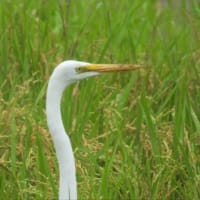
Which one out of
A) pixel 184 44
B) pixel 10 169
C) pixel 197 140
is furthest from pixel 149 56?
pixel 10 169

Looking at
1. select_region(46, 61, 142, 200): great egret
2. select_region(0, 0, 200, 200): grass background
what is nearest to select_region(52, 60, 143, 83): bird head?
select_region(46, 61, 142, 200): great egret

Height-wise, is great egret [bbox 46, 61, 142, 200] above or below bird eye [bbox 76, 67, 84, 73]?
below

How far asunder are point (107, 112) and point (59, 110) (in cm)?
94

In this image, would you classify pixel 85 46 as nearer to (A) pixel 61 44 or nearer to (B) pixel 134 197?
(A) pixel 61 44

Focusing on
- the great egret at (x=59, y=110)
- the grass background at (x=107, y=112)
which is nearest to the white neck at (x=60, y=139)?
the great egret at (x=59, y=110)

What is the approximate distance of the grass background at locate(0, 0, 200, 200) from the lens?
3857 millimetres

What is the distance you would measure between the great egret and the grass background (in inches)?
6.1

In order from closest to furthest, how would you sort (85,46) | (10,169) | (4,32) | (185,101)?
(10,169) → (185,101) → (4,32) → (85,46)

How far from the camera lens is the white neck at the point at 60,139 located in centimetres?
337

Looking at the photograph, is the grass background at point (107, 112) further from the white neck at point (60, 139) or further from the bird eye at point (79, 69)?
the bird eye at point (79, 69)

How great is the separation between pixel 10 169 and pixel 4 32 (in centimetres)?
122

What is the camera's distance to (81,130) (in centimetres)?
416

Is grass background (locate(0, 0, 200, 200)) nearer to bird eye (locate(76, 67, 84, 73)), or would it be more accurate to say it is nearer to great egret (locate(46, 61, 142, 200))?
great egret (locate(46, 61, 142, 200))

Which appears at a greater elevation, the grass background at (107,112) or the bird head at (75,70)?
the bird head at (75,70)
